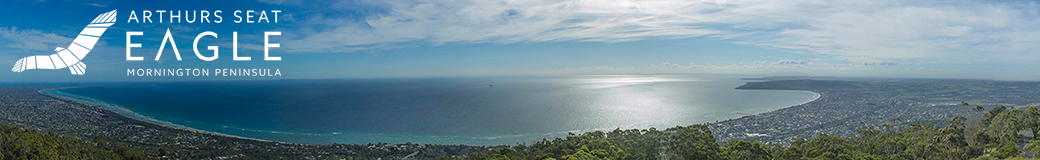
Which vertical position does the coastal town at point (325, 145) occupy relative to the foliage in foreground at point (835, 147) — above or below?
below

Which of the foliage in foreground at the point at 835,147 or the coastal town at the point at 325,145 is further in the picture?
the coastal town at the point at 325,145

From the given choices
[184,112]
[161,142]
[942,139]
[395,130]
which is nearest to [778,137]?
[942,139]

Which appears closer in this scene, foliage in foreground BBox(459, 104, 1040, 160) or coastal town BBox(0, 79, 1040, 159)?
foliage in foreground BBox(459, 104, 1040, 160)

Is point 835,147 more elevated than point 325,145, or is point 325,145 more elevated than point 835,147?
point 835,147

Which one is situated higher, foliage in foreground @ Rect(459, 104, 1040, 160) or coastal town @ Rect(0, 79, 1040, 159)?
foliage in foreground @ Rect(459, 104, 1040, 160)

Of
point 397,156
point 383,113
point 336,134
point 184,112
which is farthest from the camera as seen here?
point 184,112

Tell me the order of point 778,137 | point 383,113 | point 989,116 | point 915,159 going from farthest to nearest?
point 383,113, point 778,137, point 989,116, point 915,159

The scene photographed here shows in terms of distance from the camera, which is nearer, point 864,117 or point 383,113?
point 864,117

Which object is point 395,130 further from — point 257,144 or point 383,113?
point 383,113

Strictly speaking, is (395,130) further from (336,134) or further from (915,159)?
(915,159)

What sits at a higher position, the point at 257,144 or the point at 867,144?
the point at 867,144

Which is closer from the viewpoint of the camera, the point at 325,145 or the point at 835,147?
the point at 835,147
